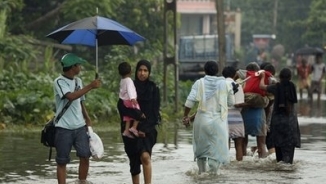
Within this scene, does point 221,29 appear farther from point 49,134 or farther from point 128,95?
point 49,134

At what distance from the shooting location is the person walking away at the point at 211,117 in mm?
13594

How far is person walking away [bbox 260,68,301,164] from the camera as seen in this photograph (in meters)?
14.8

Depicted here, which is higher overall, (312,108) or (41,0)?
(41,0)

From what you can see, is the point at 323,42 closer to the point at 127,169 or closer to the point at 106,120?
the point at 106,120

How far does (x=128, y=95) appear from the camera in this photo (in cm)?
1211

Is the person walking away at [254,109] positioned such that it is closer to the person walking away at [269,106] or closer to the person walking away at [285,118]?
the person walking away at [269,106]

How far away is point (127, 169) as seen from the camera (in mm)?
14719

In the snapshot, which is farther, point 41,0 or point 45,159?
point 41,0

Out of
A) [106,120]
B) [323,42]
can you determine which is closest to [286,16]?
[323,42]

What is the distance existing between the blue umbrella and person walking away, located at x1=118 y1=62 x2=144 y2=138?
2.52 ft

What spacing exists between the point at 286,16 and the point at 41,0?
4245cm

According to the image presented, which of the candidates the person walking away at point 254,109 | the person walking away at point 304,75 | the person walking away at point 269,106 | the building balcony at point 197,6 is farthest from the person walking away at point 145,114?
the building balcony at point 197,6

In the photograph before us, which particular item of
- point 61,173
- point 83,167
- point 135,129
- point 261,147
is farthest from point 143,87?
point 261,147

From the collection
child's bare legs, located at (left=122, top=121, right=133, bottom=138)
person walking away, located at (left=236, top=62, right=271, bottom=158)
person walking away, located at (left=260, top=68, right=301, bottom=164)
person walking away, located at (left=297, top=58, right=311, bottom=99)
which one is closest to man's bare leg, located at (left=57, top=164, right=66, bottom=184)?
child's bare legs, located at (left=122, top=121, right=133, bottom=138)
